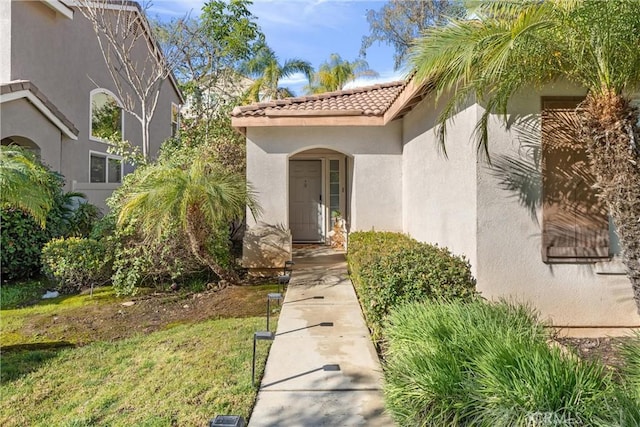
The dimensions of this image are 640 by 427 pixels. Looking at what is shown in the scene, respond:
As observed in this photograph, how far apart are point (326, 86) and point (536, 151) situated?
81.5ft

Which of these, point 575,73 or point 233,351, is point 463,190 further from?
point 233,351

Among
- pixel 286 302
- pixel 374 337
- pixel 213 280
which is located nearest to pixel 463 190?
pixel 374 337

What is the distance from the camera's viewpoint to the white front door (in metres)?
15.0

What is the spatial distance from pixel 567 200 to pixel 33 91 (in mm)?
14318

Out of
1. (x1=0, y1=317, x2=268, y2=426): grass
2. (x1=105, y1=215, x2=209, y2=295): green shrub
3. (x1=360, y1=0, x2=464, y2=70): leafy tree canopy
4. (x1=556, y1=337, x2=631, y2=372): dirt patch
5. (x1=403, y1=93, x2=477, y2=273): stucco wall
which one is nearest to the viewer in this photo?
(x1=0, y1=317, x2=268, y2=426): grass

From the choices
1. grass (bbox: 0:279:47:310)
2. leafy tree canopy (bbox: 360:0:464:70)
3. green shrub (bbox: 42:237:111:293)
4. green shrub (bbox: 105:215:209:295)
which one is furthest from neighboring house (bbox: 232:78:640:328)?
leafy tree canopy (bbox: 360:0:464:70)

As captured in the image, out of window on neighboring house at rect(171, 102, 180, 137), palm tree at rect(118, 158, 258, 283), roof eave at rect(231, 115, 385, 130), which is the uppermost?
window on neighboring house at rect(171, 102, 180, 137)

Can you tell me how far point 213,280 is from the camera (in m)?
10.1

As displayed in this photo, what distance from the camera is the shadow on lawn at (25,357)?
5274 mm

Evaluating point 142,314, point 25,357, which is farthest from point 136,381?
point 142,314

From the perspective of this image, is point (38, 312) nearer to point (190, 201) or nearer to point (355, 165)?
point (190, 201)

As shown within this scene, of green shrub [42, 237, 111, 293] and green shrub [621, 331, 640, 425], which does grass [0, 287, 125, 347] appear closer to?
green shrub [42, 237, 111, 293]

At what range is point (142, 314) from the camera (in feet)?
25.8

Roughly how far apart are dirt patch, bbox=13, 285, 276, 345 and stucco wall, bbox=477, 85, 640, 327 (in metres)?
4.27
